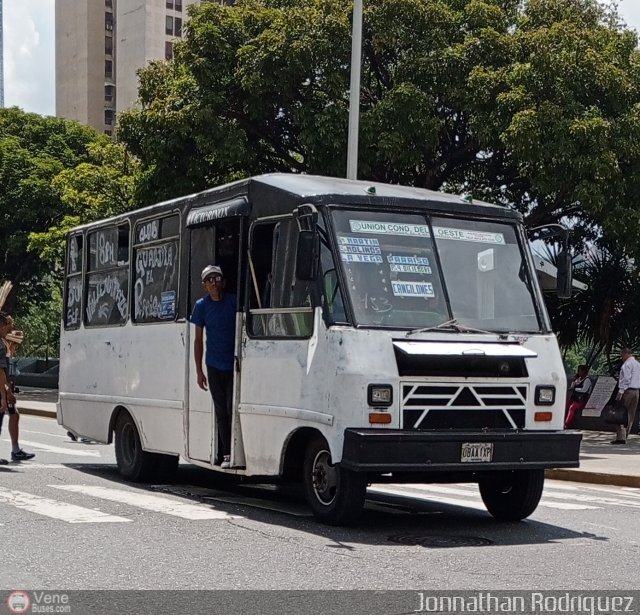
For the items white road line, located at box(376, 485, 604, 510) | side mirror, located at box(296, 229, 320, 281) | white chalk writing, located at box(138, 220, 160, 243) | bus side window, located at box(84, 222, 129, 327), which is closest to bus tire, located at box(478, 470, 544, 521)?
white road line, located at box(376, 485, 604, 510)

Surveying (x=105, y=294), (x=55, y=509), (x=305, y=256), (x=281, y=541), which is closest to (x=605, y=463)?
(x=105, y=294)

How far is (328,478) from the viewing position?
9.49 meters

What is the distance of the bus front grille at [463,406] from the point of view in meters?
9.24

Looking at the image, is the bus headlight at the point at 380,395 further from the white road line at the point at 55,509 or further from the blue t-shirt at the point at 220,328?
the white road line at the point at 55,509

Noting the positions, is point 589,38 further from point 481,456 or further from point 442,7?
point 481,456

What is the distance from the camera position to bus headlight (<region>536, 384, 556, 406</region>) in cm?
980

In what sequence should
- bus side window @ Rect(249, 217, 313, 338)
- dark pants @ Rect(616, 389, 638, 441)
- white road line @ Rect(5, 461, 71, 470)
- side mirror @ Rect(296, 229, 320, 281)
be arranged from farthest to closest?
dark pants @ Rect(616, 389, 638, 441) < white road line @ Rect(5, 461, 71, 470) < bus side window @ Rect(249, 217, 313, 338) < side mirror @ Rect(296, 229, 320, 281)

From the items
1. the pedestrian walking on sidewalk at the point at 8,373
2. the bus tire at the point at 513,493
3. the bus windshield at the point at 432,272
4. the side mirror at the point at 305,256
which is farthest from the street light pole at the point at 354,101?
the side mirror at the point at 305,256

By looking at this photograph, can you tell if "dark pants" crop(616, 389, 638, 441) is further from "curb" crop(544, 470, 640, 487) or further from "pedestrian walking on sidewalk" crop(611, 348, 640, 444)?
"curb" crop(544, 470, 640, 487)

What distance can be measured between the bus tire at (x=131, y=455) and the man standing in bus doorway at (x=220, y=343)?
2.10 m

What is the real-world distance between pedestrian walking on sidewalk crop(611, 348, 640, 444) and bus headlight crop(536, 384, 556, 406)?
41.7 feet

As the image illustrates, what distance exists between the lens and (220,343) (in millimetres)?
10891

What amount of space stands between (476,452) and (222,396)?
271cm

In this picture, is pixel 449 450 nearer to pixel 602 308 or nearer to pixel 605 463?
pixel 605 463
